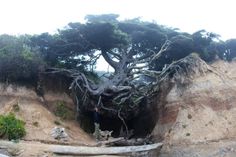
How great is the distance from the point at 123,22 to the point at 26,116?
8616 mm

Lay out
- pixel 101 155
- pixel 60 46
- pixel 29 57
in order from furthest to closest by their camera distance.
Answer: pixel 60 46
pixel 29 57
pixel 101 155

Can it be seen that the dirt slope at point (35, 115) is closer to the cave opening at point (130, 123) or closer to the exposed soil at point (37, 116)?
the exposed soil at point (37, 116)

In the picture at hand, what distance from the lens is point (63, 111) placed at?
2380 centimetres

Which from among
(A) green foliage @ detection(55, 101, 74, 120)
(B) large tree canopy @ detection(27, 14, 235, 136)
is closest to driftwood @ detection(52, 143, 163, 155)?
(B) large tree canopy @ detection(27, 14, 235, 136)

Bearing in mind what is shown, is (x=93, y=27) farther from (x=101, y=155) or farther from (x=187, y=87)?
(x=101, y=155)

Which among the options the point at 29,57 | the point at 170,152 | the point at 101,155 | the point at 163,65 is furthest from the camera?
the point at 163,65

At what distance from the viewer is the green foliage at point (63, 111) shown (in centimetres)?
2359

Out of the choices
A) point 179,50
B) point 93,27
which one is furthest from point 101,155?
point 179,50

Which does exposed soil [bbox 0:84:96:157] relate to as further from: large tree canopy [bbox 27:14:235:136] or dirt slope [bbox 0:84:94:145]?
large tree canopy [bbox 27:14:235:136]

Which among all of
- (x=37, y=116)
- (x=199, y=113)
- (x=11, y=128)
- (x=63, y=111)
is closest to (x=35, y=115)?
(x=37, y=116)

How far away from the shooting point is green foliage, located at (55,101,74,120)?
→ 77.4 ft

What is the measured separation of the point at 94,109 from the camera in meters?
23.8

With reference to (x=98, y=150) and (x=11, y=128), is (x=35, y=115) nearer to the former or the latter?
(x=11, y=128)

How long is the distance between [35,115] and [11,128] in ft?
8.26
